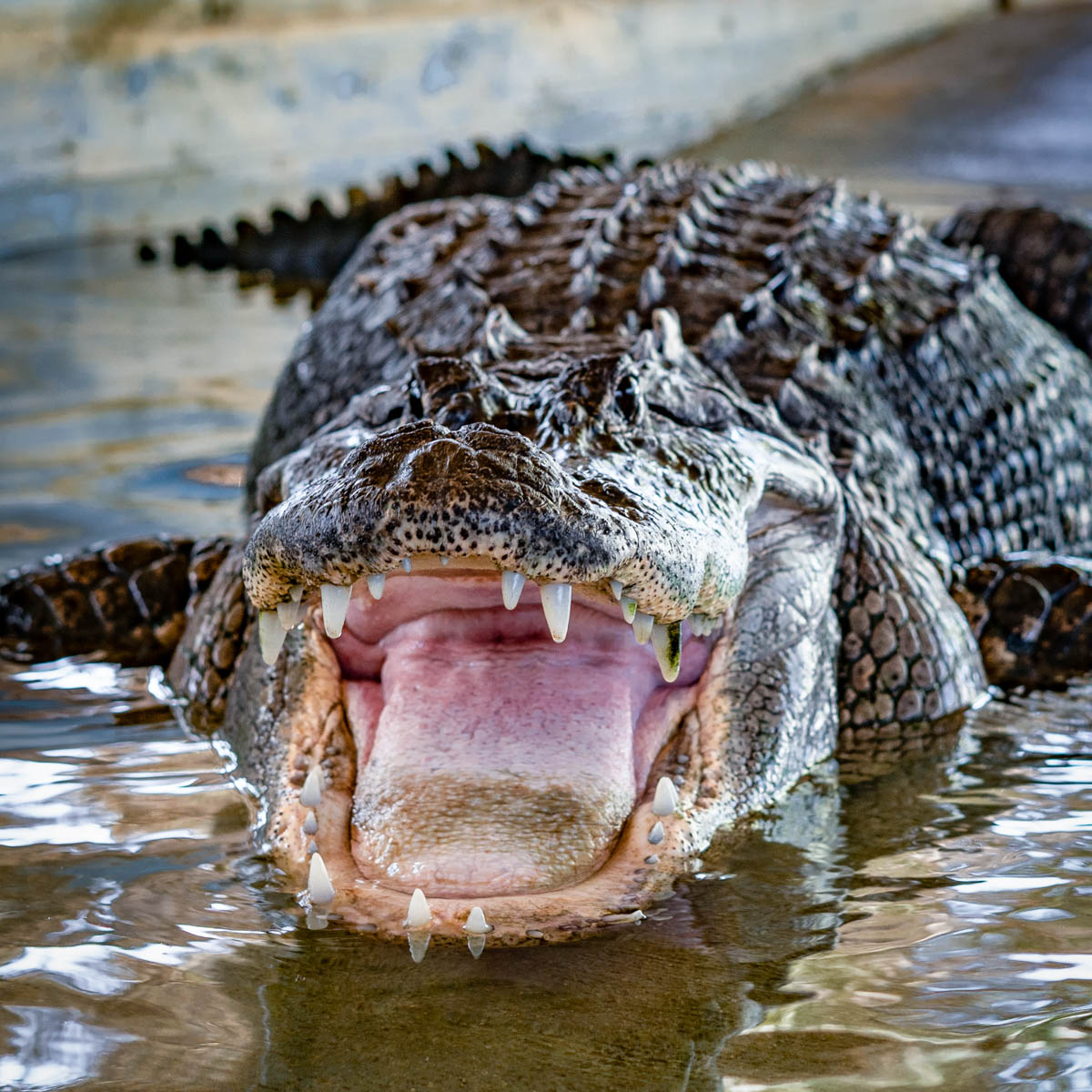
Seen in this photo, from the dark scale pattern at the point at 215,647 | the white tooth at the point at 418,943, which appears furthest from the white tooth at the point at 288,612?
the dark scale pattern at the point at 215,647

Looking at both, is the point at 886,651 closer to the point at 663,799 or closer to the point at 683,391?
the point at 683,391

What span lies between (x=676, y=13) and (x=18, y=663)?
1012 centimetres

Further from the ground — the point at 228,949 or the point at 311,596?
the point at 311,596

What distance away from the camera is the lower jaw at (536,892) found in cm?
203

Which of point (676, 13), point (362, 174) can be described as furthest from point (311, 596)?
point (676, 13)

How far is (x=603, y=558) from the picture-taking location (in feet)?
6.28

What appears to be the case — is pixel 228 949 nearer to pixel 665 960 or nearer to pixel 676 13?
pixel 665 960

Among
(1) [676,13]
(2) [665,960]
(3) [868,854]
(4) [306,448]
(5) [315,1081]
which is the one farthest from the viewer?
(1) [676,13]

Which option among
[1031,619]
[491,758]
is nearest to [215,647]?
[491,758]

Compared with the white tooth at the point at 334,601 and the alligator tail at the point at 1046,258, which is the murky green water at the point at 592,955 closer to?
the white tooth at the point at 334,601

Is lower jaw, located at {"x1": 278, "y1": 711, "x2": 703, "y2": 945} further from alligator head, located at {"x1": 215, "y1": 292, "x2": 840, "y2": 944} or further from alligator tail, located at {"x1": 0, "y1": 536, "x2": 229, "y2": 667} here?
alligator tail, located at {"x1": 0, "y1": 536, "x2": 229, "y2": 667}

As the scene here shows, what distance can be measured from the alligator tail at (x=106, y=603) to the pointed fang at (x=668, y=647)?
1446mm

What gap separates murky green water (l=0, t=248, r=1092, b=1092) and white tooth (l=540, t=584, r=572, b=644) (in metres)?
0.42

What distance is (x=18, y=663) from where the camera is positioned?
319 cm
